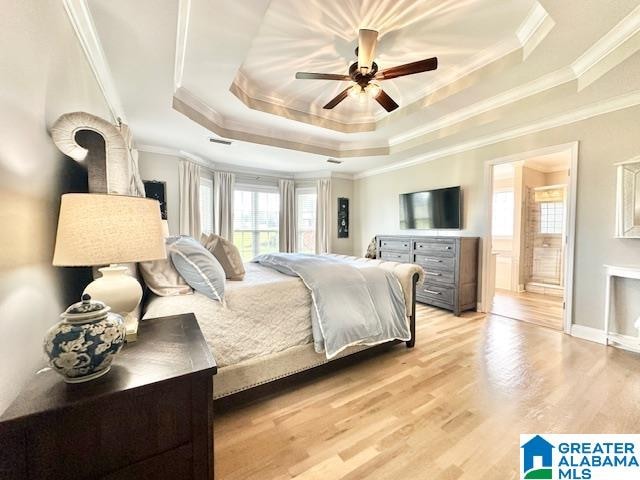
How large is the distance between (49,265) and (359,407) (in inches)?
72.4

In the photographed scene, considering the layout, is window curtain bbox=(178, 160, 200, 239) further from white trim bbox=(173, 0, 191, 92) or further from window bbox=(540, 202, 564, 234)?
window bbox=(540, 202, 564, 234)

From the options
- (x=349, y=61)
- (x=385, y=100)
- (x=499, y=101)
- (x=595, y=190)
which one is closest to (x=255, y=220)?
(x=349, y=61)

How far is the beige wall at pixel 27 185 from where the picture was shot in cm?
82

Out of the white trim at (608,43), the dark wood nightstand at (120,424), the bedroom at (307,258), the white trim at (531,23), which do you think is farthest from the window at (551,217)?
the dark wood nightstand at (120,424)

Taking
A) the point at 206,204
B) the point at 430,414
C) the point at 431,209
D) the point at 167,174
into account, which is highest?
the point at 167,174

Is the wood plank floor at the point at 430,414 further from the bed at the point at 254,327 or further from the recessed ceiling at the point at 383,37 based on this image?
the recessed ceiling at the point at 383,37

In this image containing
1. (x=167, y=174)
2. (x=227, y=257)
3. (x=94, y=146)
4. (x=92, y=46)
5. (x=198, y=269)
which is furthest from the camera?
(x=167, y=174)

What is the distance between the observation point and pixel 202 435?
89 cm

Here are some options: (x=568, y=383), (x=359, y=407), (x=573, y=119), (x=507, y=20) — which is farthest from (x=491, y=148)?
(x=359, y=407)

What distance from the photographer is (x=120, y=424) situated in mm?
781

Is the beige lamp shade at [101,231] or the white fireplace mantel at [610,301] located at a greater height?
the beige lamp shade at [101,231]

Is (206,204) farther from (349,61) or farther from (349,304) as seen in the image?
(349,304)

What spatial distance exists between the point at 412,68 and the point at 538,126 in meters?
2.30

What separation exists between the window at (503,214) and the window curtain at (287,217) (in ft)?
13.6
